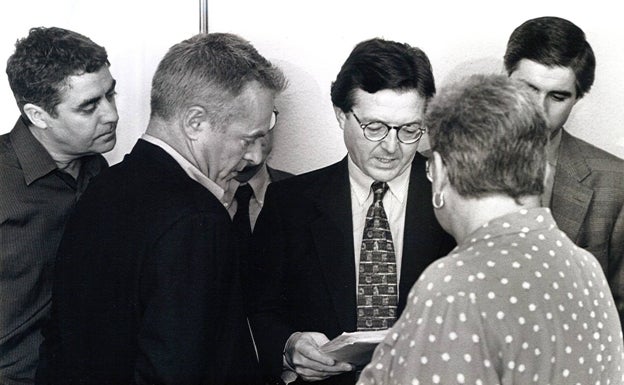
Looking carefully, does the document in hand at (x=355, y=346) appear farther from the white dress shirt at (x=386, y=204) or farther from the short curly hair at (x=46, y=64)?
the short curly hair at (x=46, y=64)

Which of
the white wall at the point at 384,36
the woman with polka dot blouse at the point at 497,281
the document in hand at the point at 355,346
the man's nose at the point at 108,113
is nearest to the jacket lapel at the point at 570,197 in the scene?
the white wall at the point at 384,36

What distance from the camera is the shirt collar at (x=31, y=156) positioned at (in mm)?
1945

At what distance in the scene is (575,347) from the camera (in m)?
1.13

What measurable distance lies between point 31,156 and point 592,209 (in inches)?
54.8

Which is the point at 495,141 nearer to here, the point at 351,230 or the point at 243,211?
the point at 351,230

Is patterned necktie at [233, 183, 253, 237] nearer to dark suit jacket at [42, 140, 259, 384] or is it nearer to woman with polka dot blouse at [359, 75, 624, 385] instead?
dark suit jacket at [42, 140, 259, 384]

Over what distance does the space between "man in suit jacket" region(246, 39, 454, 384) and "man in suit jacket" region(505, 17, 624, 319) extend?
0.90 feet

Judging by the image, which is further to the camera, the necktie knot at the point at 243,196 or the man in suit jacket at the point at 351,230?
the necktie knot at the point at 243,196

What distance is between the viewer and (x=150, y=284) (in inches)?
57.0

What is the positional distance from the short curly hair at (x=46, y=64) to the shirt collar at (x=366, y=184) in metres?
0.72

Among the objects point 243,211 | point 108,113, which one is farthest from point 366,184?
point 108,113

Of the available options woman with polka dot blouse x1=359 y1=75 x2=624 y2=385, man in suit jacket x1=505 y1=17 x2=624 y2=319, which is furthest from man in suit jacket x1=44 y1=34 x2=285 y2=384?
man in suit jacket x1=505 y1=17 x2=624 y2=319

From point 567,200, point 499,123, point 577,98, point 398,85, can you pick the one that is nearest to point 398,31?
point 398,85

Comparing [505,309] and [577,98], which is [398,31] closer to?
[577,98]
